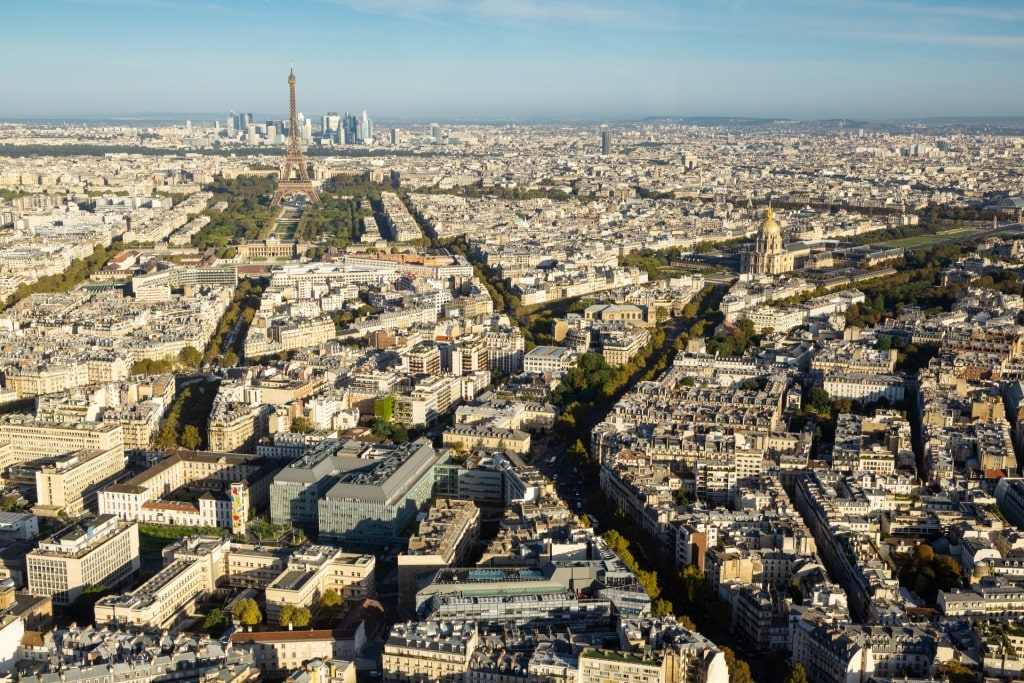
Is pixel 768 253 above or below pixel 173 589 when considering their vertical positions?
above

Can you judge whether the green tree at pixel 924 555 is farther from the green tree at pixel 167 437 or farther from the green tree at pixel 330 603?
the green tree at pixel 167 437

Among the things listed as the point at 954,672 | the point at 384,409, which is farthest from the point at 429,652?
the point at 384,409

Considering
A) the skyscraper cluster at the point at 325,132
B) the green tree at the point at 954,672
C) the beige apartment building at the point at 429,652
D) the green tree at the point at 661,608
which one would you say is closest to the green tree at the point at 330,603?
the beige apartment building at the point at 429,652

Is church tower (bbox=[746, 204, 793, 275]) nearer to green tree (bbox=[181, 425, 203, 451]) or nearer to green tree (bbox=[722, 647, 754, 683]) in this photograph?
green tree (bbox=[181, 425, 203, 451])

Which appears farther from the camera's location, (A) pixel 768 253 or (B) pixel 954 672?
(A) pixel 768 253

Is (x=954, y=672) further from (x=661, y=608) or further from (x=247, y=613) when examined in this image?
(x=247, y=613)

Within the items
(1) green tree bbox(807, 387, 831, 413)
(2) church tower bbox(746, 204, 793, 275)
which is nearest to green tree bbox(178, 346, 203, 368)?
(1) green tree bbox(807, 387, 831, 413)

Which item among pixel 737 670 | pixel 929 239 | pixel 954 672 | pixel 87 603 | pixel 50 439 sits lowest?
pixel 87 603
